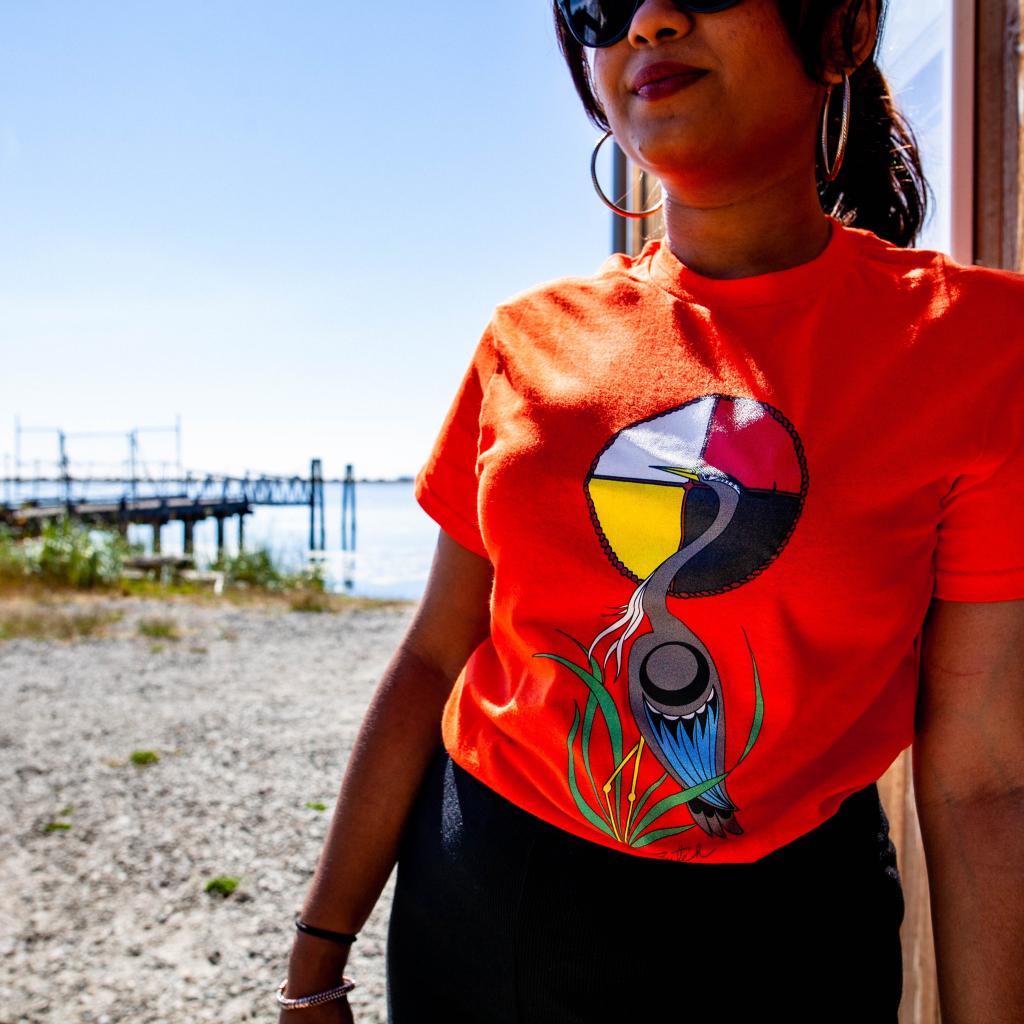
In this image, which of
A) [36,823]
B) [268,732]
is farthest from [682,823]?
[268,732]

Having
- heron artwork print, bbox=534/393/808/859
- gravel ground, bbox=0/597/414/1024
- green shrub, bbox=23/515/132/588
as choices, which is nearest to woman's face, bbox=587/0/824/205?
heron artwork print, bbox=534/393/808/859

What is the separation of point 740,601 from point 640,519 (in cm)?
13

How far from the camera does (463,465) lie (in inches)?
46.9

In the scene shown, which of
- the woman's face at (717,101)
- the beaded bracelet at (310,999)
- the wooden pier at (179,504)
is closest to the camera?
the woman's face at (717,101)

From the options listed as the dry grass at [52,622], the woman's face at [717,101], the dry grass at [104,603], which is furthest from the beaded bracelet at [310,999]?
the dry grass at [52,622]

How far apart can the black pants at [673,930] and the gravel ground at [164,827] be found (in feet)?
8.84

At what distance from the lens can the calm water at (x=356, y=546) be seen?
1844 centimetres

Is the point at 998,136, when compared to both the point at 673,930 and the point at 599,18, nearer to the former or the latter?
the point at 599,18

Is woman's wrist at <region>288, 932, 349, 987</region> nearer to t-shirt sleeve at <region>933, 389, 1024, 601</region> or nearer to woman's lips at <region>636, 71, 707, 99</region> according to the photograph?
t-shirt sleeve at <region>933, 389, 1024, 601</region>

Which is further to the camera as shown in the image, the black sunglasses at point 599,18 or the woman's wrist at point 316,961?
the woman's wrist at point 316,961

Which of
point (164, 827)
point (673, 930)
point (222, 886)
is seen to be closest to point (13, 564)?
point (164, 827)

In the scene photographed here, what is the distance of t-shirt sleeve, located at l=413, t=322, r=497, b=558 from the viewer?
1.19 meters

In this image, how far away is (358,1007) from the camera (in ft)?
11.3

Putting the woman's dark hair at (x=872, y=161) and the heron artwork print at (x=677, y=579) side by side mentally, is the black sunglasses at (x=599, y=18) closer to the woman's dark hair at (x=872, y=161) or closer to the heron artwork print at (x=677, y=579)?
the woman's dark hair at (x=872, y=161)
